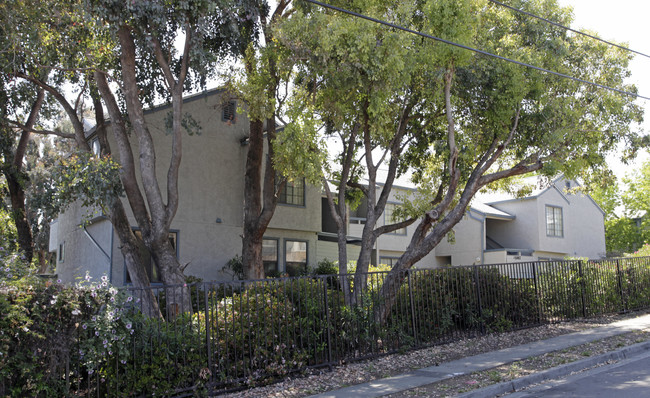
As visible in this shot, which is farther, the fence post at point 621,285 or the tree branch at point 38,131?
the fence post at point 621,285

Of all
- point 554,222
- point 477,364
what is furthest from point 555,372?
point 554,222

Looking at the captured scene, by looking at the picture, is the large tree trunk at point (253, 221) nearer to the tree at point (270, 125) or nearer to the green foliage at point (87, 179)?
the tree at point (270, 125)

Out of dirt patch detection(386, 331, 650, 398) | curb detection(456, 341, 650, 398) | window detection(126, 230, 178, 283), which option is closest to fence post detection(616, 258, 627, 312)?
dirt patch detection(386, 331, 650, 398)

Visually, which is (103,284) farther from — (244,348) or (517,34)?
(517,34)

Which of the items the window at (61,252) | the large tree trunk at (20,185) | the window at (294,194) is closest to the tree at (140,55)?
the large tree trunk at (20,185)

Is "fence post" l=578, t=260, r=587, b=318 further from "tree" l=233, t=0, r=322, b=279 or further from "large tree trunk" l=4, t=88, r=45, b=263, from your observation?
"large tree trunk" l=4, t=88, r=45, b=263

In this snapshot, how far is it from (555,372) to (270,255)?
11.2 m

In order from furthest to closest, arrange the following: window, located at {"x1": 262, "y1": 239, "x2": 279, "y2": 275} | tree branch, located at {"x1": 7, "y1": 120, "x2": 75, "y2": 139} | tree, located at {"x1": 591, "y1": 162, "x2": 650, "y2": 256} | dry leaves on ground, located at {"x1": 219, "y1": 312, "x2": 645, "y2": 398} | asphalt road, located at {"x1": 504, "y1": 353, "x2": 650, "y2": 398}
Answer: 1. tree, located at {"x1": 591, "y1": 162, "x2": 650, "y2": 256}
2. window, located at {"x1": 262, "y1": 239, "x2": 279, "y2": 275}
3. tree branch, located at {"x1": 7, "y1": 120, "x2": 75, "y2": 139}
4. dry leaves on ground, located at {"x1": 219, "y1": 312, "x2": 645, "y2": 398}
5. asphalt road, located at {"x1": 504, "y1": 353, "x2": 650, "y2": 398}

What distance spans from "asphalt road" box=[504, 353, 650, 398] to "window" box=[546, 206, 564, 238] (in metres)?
20.7

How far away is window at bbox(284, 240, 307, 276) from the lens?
19.2 m

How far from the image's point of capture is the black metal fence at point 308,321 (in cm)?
784

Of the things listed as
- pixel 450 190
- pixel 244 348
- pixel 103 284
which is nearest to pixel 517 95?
pixel 450 190

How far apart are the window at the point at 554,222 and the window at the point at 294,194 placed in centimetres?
1635

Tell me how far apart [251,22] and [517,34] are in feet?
22.5
